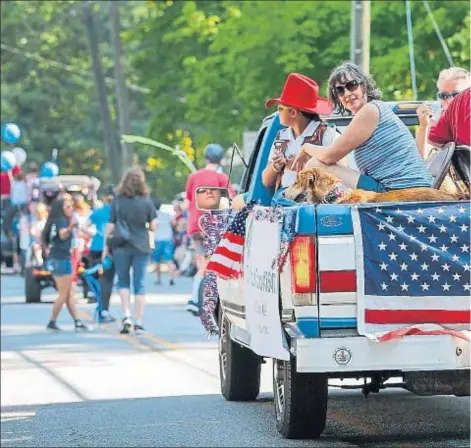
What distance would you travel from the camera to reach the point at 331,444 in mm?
9641

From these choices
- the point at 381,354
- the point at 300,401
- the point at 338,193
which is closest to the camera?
the point at 381,354

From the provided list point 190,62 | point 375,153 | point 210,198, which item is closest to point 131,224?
point 210,198

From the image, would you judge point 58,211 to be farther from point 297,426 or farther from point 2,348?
point 297,426

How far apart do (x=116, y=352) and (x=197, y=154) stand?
4302 centimetres

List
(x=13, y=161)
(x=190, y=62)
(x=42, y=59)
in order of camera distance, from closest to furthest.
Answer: (x=190, y=62) → (x=13, y=161) → (x=42, y=59)

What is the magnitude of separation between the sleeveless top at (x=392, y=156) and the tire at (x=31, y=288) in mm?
18353

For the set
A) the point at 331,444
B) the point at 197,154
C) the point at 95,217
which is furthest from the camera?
the point at 197,154

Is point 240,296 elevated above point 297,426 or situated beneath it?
elevated above

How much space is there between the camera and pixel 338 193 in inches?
369

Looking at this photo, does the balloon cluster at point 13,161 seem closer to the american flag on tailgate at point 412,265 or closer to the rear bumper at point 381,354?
the american flag on tailgate at point 412,265

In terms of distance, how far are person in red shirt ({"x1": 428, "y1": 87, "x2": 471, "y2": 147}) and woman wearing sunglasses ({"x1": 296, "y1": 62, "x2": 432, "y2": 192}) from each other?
25cm

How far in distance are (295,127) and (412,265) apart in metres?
1.87

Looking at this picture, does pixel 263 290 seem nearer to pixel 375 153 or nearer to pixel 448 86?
pixel 375 153

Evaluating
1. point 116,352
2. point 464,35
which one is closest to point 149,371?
point 116,352
